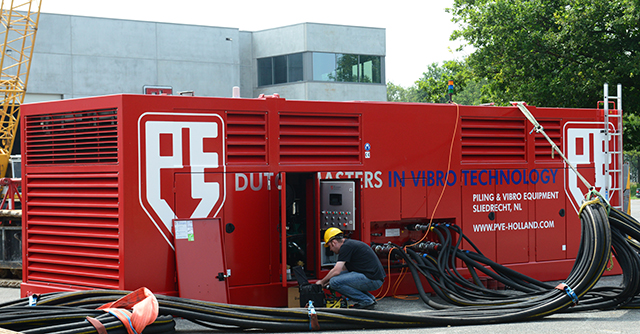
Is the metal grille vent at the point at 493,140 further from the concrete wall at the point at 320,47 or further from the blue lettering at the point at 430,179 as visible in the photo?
the concrete wall at the point at 320,47

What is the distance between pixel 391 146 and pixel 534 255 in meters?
3.42

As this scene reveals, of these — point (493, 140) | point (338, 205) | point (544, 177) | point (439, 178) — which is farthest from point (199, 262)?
point (544, 177)

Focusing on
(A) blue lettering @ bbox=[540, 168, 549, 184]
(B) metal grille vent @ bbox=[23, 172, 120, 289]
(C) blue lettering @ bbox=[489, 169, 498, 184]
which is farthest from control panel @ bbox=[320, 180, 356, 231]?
(A) blue lettering @ bbox=[540, 168, 549, 184]

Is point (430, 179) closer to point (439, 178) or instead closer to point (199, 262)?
point (439, 178)

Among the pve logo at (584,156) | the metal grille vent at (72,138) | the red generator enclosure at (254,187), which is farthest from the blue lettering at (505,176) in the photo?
the metal grille vent at (72,138)

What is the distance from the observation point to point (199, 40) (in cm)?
3631

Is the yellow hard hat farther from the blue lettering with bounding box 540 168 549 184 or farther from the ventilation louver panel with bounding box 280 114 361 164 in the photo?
the blue lettering with bounding box 540 168 549 184

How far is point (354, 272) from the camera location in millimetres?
8812

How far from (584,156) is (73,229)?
350 inches

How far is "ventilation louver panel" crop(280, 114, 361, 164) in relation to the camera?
368 inches

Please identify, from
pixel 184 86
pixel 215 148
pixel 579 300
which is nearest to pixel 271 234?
pixel 215 148

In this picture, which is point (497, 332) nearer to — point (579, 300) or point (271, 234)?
point (579, 300)

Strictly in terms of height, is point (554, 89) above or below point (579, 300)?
above

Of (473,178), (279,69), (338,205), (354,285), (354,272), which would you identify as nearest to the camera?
(354,285)
